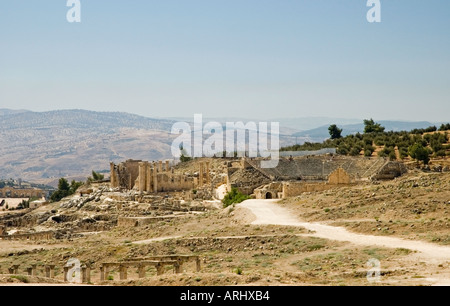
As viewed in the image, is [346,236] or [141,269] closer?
[141,269]

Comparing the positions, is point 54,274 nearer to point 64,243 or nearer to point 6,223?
point 64,243

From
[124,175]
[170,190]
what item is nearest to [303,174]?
[170,190]

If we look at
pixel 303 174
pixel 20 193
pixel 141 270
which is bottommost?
pixel 20 193

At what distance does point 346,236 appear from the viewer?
35.1 meters

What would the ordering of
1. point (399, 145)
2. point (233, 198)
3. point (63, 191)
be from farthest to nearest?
point (63, 191) → point (399, 145) → point (233, 198)

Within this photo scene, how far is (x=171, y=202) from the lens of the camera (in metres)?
56.6

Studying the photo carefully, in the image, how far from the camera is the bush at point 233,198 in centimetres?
5344

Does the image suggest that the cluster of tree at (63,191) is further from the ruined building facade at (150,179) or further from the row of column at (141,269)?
the row of column at (141,269)

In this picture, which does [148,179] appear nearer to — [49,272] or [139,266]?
[49,272]

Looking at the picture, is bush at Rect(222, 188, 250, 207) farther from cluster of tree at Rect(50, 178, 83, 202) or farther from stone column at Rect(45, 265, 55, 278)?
cluster of tree at Rect(50, 178, 83, 202)

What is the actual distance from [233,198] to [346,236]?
1985 cm

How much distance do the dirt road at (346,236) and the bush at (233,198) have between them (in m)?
3.48

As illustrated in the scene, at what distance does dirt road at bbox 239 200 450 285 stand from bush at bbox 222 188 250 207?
3482 millimetres
